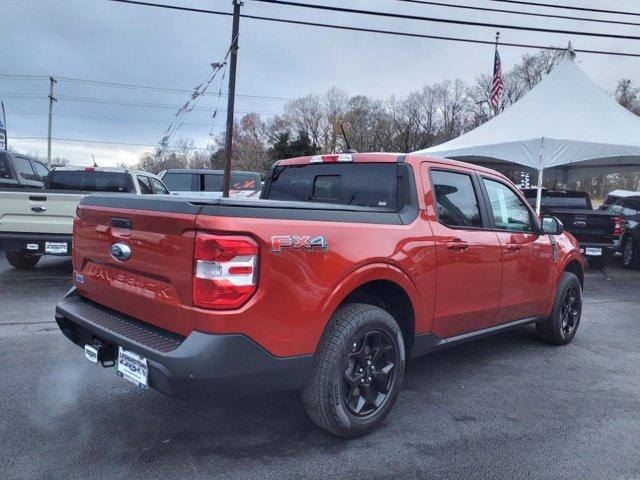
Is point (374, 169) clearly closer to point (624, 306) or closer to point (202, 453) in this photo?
point (202, 453)

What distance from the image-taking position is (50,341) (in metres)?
5.08

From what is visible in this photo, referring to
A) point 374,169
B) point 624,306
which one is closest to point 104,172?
point 374,169

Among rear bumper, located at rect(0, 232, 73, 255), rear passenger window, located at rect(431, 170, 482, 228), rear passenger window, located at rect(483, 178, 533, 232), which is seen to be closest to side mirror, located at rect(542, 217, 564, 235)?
rear passenger window, located at rect(483, 178, 533, 232)

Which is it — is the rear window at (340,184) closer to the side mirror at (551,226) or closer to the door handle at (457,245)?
the door handle at (457,245)

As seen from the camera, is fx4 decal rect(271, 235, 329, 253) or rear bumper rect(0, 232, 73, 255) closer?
fx4 decal rect(271, 235, 329, 253)

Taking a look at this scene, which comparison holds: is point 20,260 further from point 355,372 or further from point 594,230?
A: point 594,230

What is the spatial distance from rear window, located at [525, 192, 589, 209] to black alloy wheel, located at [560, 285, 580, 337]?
761cm

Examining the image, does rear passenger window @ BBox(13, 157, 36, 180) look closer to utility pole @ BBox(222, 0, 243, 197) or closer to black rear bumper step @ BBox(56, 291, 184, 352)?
utility pole @ BBox(222, 0, 243, 197)

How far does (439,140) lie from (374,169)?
203ft

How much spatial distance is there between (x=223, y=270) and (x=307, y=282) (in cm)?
49

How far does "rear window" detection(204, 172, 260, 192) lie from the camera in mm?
15805

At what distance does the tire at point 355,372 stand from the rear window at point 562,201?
1064cm

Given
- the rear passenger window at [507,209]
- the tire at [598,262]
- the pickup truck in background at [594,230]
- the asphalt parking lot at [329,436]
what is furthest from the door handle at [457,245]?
the tire at [598,262]

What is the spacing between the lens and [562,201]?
1276 cm
